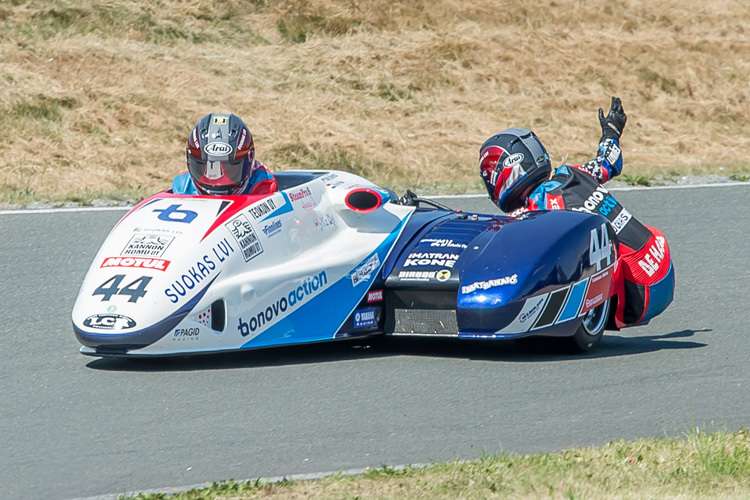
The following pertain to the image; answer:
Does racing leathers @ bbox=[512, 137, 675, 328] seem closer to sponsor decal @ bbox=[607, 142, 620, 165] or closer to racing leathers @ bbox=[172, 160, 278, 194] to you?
sponsor decal @ bbox=[607, 142, 620, 165]

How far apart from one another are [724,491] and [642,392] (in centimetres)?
139

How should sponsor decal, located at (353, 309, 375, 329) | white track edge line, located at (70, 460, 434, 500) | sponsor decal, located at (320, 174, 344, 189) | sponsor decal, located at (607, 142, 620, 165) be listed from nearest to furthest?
white track edge line, located at (70, 460, 434, 500) < sponsor decal, located at (353, 309, 375, 329) < sponsor decal, located at (320, 174, 344, 189) < sponsor decal, located at (607, 142, 620, 165)

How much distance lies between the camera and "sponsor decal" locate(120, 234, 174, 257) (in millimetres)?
5656

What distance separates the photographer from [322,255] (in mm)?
6125

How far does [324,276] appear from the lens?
6.02 m

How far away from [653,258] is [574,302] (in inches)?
37.7

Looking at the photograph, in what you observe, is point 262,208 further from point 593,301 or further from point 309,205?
point 593,301

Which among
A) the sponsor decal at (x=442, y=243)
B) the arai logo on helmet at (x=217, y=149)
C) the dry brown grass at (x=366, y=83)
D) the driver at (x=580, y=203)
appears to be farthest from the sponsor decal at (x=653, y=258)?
the dry brown grass at (x=366, y=83)

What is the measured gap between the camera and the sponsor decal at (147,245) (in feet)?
18.6

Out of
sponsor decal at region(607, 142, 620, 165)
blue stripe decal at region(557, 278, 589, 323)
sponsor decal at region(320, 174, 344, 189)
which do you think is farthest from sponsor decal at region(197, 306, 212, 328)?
sponsor decal at region(607, 142, 620, 165)

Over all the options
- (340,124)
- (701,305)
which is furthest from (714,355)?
(340,124)

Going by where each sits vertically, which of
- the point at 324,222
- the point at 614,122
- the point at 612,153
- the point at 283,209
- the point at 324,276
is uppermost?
the point at 614,122

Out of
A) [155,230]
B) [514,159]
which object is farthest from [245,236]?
[514,159]

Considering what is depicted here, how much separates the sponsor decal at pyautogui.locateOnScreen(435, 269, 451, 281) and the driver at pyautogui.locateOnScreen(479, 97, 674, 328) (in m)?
0.89
